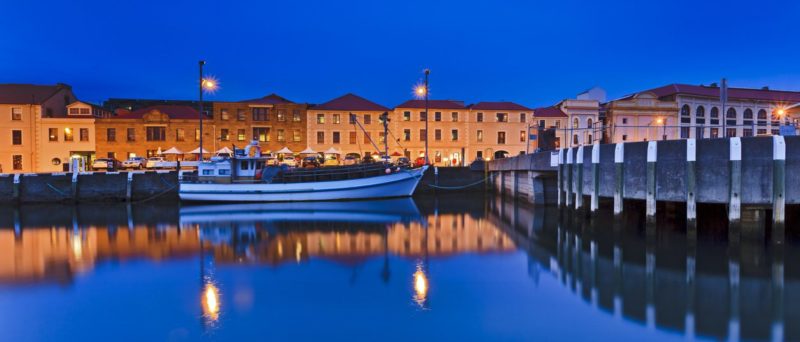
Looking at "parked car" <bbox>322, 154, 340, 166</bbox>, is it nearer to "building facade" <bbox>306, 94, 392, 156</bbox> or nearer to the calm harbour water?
"building facade" <bbox>306, 94, 392, 156</bbox>

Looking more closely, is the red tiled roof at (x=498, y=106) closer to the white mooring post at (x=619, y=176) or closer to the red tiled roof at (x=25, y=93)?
the white mooring post at (x=619, y=176)

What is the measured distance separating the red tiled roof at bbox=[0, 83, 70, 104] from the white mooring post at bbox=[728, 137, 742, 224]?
61803 mm

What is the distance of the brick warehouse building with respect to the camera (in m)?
53.7

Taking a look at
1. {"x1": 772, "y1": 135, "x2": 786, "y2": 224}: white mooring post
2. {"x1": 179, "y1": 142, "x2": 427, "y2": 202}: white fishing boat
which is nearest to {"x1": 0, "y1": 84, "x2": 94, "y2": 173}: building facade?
{"x1": 179, "y1": 142, "x2": 427, "y2": 202}: white fishing boat

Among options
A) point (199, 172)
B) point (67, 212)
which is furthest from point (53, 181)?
point (199, 172)

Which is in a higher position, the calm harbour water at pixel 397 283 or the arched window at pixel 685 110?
the arched window at pixel 685 110

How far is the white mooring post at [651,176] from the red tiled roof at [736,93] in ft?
167

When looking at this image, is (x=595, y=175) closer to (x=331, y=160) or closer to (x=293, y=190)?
(x=293, y=190)

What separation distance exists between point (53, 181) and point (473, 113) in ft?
140

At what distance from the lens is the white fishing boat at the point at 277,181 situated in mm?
32938

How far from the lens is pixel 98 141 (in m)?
53.4

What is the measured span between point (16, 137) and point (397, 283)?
2238 inches

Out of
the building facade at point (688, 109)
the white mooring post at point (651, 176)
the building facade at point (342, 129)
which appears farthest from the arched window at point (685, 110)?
the white mooring post at point (651, 176)

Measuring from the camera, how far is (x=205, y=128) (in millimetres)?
55250
